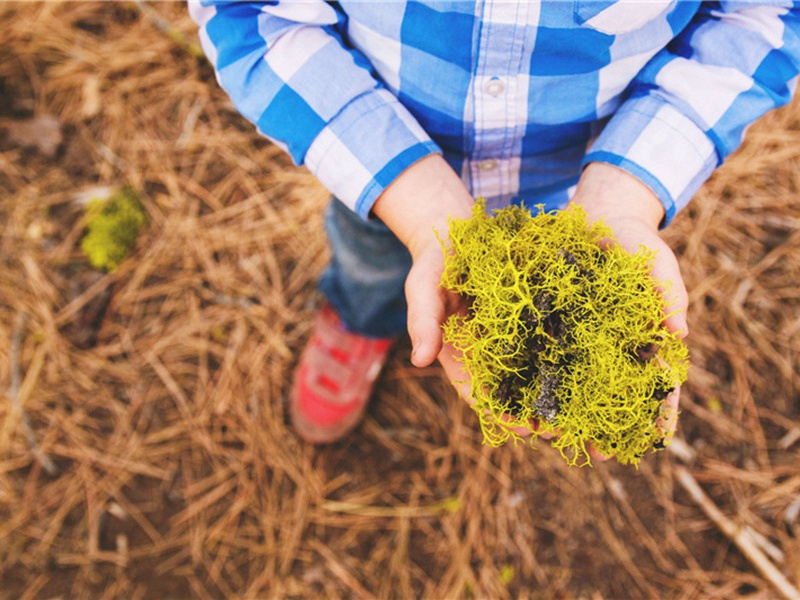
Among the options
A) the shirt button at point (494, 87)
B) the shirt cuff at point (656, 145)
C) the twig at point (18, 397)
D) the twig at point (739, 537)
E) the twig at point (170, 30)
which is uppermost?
the shirt button at point (494, 87)

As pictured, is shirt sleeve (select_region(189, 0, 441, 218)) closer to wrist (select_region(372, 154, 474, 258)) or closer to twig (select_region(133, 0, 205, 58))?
wrist (select_region(372, 154, 474, 258))

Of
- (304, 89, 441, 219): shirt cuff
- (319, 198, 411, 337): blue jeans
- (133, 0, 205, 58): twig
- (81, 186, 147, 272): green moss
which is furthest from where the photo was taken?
(133, 0, 205, 58): twig

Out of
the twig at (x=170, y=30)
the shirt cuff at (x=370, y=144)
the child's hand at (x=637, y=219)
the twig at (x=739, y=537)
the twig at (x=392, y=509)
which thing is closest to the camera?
the child's hand at (x=637, y=219)

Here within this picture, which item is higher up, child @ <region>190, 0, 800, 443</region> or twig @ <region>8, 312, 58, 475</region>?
child @ <region>190, 0, 800, 443</region>

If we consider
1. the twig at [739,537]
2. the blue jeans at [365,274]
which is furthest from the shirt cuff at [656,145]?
the twig at [739,537]

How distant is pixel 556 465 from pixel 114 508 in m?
2.00

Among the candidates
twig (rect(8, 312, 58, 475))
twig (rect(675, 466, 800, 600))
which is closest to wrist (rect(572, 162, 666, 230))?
twig (rect(675, 466, 800, 600))

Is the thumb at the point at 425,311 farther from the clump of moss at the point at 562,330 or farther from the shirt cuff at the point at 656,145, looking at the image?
the shirt cuff at the point at 656,145

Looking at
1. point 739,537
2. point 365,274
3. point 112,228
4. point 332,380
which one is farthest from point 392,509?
point 112,228

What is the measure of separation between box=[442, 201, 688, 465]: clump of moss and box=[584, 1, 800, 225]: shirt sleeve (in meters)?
0.32

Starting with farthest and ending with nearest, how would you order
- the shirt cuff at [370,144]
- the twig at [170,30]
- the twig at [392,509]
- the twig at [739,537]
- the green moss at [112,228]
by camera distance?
1. the twig at [170,30]
2. the green moss at [112,228]
3. the twig at [392,509]
4. the twig at [739,537]
5. the shirt cuff at [370,144]

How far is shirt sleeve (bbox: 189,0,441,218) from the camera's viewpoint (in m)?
1.59

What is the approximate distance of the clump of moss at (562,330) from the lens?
142 centimetres

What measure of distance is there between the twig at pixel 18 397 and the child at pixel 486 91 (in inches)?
75.9
